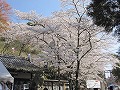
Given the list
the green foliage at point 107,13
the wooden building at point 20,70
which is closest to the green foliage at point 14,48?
the wooden building at point 20,70

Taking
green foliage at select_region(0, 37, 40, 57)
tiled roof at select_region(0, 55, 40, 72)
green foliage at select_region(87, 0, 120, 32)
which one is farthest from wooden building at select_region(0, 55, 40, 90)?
green foliage at select_region(0, 37, 40, 57)

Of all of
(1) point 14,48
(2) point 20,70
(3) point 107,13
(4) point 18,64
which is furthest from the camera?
(1) point 14,48

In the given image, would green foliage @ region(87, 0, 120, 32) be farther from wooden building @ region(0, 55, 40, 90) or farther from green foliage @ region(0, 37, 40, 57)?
green foliage @ region(0, 37, 40, 57)

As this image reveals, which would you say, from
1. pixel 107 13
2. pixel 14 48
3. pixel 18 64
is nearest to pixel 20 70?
pixel 18 64

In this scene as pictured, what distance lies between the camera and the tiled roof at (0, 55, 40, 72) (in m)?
19.0

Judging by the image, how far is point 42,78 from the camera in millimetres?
20875

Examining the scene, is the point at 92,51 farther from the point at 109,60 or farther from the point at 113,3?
the point at 113,3

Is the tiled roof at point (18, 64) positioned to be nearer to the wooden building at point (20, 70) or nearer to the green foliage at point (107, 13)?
the wooden building at point (20, 70)

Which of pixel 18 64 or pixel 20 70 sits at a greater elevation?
pixel 18 64

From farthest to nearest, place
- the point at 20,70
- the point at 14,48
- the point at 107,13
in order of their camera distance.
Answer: the point at 14,48, the point at 20,70, the point at 107,13

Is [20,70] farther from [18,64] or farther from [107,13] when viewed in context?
[107,13]

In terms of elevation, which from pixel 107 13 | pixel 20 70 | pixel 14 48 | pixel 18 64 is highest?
pixel 14 48

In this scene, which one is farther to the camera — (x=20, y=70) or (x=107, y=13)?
(x=20, y=70)

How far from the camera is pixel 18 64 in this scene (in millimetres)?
20328
